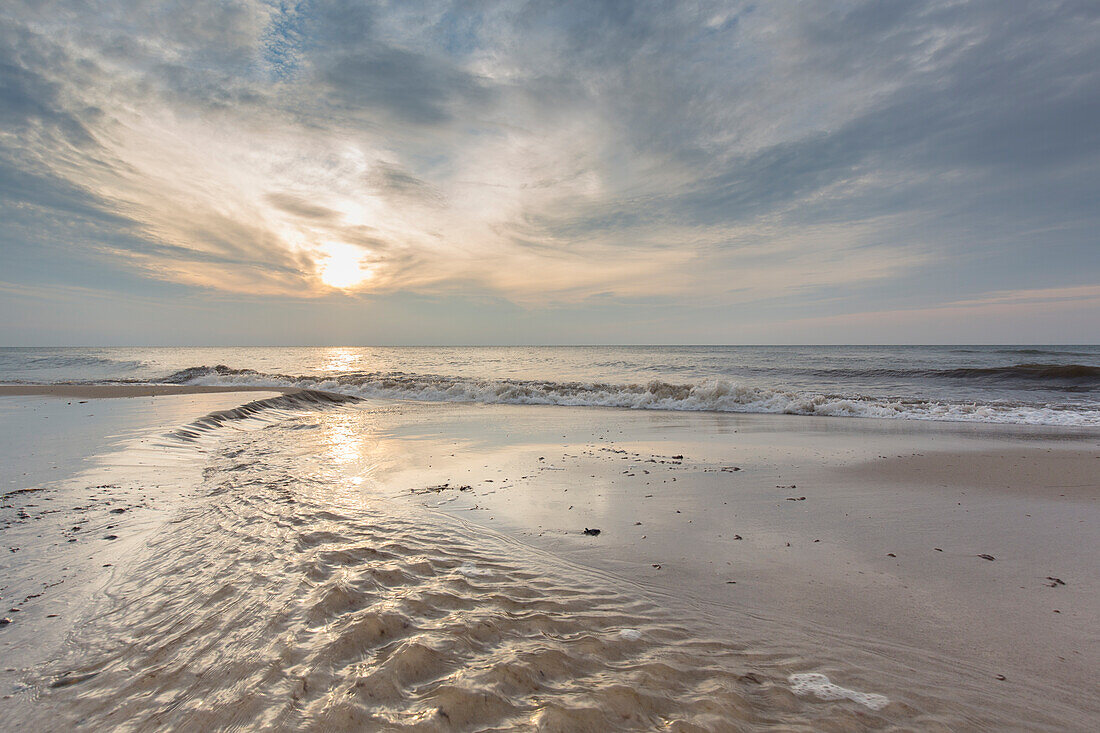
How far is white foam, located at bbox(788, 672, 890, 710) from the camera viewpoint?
2.17 metres

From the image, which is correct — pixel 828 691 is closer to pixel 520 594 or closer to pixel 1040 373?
pixel 520 594

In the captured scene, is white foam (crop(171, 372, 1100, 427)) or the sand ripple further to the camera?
white foam (crop(171, 372, 1100, 427))

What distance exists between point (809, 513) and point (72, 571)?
6302mm

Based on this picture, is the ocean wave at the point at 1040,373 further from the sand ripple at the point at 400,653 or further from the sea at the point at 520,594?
the sand ripple at the point at 400,653

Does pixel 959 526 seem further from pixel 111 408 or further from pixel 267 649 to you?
pixel 111 408

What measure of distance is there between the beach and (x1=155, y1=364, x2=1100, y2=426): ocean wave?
7499 mm

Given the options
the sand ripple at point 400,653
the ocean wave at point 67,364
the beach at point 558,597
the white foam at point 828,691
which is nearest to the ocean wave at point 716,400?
the beach at point 558,597

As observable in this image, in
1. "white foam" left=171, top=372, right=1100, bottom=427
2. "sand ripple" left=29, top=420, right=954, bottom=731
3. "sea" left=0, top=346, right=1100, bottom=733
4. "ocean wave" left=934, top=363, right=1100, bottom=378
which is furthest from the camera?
"ocean wave" left=934, top=363, right=1100, bottom=378

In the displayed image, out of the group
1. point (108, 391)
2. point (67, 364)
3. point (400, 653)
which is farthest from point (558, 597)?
point (67, 364)

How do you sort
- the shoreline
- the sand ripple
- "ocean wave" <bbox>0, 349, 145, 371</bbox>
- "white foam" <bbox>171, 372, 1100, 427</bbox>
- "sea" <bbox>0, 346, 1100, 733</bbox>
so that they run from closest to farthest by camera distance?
1. the sand ripple
2. "sea" <bbox>0, 346, 1100, 733</bbox>
3. "white foam" <bbox>171, 372, 1100, 427</bbox>
4. the shoreline
5. "ocean wave" <bbox>0, 349, 145, 371</bbox>

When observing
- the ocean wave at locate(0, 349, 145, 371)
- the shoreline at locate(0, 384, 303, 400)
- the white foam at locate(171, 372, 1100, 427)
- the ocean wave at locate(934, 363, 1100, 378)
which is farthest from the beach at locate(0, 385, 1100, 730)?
the ocean wave at locate(0, 349, 145, 371)

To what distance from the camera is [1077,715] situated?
213cm

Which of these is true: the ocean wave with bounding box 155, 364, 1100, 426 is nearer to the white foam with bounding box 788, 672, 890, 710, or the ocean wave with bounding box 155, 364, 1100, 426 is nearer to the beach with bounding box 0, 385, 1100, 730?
the beach with bounding box 0, 385, 1100, 730

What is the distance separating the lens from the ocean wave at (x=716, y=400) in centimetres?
1301
